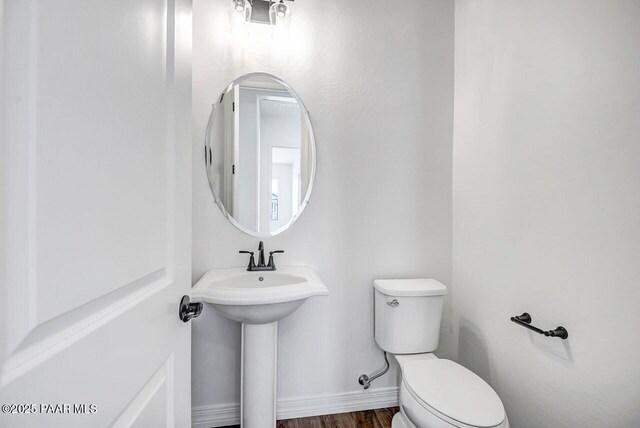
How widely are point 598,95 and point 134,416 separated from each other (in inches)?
64.0

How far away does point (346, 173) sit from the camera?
1.58 metres

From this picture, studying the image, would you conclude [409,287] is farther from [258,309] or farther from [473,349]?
[258,309]

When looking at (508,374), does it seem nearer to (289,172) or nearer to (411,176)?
(411,176)

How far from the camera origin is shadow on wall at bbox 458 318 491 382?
1415mm

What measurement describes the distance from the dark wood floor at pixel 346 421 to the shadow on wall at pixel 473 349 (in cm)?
55

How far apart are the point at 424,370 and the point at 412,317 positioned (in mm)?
276

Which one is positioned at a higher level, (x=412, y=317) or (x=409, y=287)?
(x=409, y=287)

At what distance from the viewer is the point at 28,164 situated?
0.31 meters

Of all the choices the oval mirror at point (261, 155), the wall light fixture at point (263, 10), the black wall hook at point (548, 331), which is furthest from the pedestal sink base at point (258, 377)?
the wall light fixture at point (263, 10)

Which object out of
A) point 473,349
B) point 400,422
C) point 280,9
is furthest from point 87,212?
point 473,349

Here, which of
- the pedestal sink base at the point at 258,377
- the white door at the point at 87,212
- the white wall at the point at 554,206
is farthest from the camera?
the pedestal sink base at the point at 258,377

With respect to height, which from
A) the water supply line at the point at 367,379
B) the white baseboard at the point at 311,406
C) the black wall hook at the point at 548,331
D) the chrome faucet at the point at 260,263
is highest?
the chrome faucet at the point at 260,263

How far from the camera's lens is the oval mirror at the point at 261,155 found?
4.87 feet

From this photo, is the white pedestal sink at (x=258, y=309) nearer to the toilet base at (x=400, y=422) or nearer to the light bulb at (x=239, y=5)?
the toilet base at (x=400, y=422)
